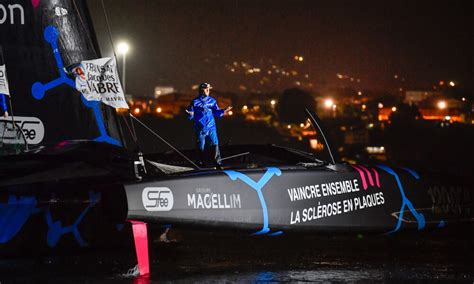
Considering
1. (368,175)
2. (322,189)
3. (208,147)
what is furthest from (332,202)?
(208,147)

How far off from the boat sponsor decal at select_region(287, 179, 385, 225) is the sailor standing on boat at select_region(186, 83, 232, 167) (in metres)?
1.48

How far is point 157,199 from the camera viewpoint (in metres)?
7.39

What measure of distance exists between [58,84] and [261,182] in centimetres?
265

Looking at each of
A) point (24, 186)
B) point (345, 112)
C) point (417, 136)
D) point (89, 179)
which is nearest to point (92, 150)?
point (89, 179)

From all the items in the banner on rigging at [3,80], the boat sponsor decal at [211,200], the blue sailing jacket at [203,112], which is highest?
the banner on rigging at [3,80]

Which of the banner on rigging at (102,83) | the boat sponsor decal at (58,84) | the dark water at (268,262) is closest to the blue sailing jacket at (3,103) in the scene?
the boat sponsor decal at (58,84)

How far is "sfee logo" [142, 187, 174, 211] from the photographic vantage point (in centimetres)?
730

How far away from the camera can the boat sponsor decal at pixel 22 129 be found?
8.80 meters

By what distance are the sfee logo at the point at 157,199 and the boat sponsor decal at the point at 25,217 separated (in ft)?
2.04

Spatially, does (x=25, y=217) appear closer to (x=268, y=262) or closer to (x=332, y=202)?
(x=268, y=262)

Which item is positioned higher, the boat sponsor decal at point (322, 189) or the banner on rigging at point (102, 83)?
the banner on rigging at point (102, 83)

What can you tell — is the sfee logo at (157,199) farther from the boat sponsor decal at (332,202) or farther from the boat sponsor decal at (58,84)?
the boat sponsor decal at (58,84)

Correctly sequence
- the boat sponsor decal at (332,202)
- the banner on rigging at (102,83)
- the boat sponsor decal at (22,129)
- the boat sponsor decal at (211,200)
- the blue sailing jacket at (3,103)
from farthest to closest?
the blue sailing jacket at (3,103), the boat sponsor decal at (22,129), the boat sponsor decal at (332,202), the banner on rigging at (102,83), the boat sponsor decal at (211,200)

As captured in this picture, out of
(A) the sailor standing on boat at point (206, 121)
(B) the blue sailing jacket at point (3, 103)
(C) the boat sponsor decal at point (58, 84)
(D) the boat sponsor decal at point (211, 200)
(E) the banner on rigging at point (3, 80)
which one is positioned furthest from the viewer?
(A) the sailor standing on boat at point (206, 121)
